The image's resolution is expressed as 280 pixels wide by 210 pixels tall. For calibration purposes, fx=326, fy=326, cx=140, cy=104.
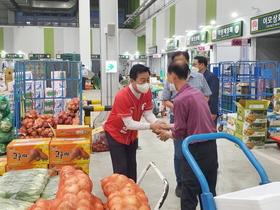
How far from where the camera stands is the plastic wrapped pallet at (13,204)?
7.38ft

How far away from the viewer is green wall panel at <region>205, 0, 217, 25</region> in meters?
13.0

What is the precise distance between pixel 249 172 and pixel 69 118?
3100 millimetres

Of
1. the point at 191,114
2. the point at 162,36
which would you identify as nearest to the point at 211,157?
the point at 191,114

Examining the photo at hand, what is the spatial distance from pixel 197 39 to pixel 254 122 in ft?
28.8

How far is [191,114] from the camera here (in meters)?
2.59

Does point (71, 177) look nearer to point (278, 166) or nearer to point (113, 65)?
point (278, 166)

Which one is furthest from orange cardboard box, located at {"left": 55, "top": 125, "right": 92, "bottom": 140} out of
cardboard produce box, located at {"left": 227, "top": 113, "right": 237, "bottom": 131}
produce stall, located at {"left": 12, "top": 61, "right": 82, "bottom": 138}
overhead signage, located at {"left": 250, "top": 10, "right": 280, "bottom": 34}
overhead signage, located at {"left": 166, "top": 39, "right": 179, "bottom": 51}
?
overhead signage, located at {"left": 166, "top": 39, "right": 179, "bottom": 51}

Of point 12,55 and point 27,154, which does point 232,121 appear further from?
point 12,55

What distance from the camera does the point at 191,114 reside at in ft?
8.50

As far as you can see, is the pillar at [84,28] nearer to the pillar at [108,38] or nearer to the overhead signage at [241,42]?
the overhead signage at [241,42]

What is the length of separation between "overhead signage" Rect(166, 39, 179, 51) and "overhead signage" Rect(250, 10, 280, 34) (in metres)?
7.45

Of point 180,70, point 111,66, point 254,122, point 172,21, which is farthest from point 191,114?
point 172,21

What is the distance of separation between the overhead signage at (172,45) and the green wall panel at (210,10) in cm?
383

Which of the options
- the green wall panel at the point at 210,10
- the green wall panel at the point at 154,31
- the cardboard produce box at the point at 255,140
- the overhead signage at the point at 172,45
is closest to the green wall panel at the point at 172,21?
the overhead signage at the point at 172,45
